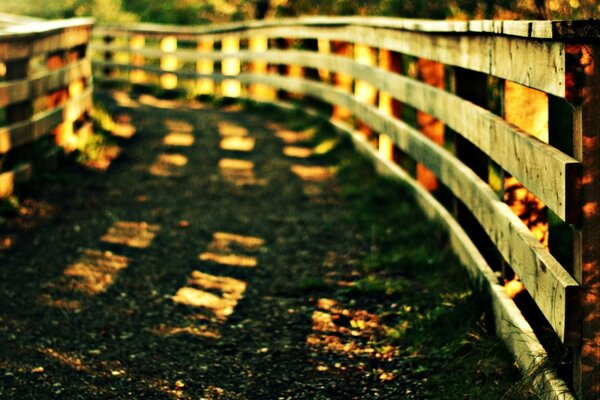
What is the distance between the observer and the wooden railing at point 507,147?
3338 millimetres

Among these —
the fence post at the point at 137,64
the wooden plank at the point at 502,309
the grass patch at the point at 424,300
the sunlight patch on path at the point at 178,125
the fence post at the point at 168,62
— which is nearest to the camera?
the wooden plank at the point at 502,309

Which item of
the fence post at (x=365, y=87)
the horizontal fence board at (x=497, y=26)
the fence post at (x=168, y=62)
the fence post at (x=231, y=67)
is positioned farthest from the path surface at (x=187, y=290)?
the fence post at (x=168, y=62)

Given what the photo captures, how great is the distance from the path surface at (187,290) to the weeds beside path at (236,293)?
15mm

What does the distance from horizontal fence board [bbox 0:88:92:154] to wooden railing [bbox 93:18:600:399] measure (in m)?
2.91

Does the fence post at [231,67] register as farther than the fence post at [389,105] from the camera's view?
Yes

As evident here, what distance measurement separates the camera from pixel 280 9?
1770cm

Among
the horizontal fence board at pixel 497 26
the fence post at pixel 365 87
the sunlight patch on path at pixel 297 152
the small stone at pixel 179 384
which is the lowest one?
the small stone at pixel 179 384

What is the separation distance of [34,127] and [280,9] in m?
9.59

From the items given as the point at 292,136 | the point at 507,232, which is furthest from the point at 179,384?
the point at 292,136

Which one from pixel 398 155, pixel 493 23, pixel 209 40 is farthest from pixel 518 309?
pixel 209 40

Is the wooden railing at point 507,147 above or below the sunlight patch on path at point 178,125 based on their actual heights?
above

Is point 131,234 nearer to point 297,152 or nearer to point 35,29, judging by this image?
point 35,29

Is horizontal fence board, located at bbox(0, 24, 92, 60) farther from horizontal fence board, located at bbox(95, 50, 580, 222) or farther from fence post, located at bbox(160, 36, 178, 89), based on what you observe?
fence post, located at bbox(160, 36, 178, 89)

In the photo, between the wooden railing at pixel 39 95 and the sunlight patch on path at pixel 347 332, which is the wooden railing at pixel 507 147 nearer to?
the sunlight patch on path at pixel 347 332
